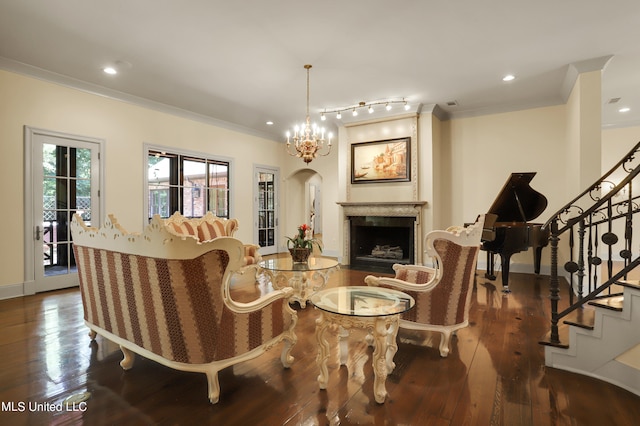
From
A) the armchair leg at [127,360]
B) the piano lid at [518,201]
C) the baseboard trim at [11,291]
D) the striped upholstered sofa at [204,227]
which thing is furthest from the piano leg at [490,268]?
the baseboard trim at [11,291]

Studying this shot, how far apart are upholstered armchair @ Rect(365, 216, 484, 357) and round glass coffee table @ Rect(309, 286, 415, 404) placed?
0.37 metres

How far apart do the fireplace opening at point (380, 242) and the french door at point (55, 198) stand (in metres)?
4.63

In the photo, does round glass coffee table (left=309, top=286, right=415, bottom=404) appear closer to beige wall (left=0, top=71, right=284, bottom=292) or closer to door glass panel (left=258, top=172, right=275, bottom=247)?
beige wall (left=0, top=71, right=284, bottom=292)

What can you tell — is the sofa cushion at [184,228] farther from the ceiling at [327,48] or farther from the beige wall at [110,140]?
the ceiling at [327,48]

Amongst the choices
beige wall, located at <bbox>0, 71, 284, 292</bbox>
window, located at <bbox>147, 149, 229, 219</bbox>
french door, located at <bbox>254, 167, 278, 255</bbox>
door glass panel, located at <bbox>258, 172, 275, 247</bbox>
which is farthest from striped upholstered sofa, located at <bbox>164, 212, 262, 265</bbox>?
door glass panel, located at <bbox>258, 172, 275, 247</bbox>

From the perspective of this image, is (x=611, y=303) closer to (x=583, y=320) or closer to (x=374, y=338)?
(x=583, y=320)

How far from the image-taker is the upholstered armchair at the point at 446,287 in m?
2.55

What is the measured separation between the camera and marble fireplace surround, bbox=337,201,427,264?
612cm

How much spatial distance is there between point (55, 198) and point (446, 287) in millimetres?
5443

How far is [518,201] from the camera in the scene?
4.57 m

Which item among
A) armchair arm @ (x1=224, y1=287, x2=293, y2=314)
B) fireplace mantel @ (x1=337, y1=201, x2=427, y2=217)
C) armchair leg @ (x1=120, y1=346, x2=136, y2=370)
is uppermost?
fireplace mantel @ (x1=337, y1=201, x2=427, y2=217)

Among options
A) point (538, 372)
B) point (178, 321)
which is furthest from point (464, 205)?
point (178, 321)

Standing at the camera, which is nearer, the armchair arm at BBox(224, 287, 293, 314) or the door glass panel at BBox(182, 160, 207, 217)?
the armchair arm at BBox(224, 287, 293, 314)

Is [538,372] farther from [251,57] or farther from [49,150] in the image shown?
[49,150]
